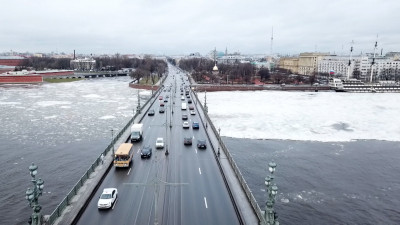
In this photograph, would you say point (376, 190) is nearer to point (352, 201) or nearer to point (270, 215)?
point (352, 201)

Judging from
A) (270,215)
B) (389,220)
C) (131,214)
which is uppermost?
(270,215)

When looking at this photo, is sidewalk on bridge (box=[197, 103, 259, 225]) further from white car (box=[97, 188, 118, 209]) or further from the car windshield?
the car windshield

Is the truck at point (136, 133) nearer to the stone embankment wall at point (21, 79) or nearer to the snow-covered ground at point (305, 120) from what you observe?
the snow-covered ground at point (305, 120)

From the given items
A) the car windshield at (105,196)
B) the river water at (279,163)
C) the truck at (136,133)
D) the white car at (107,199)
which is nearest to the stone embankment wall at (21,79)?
the river water at (279,163)

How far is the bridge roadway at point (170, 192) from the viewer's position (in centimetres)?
2008

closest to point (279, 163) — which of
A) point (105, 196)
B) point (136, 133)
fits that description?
point (136, 133)

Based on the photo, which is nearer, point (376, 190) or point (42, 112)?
point (376, 190)

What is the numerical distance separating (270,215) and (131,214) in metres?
8.86

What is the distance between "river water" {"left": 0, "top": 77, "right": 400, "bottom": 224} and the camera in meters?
25.6

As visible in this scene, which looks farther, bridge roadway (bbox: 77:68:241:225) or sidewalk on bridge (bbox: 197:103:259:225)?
bridge roadway (bbox: 77:68:241:225)

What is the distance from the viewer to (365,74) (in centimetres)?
17525

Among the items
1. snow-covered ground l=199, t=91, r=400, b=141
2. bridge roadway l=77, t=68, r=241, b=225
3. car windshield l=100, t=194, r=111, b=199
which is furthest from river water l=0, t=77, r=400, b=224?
car windshield l=100, t=194, r=111, b=199

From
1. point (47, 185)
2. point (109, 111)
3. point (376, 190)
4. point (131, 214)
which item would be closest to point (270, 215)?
point (131, 214)

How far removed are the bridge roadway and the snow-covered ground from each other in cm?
1675
